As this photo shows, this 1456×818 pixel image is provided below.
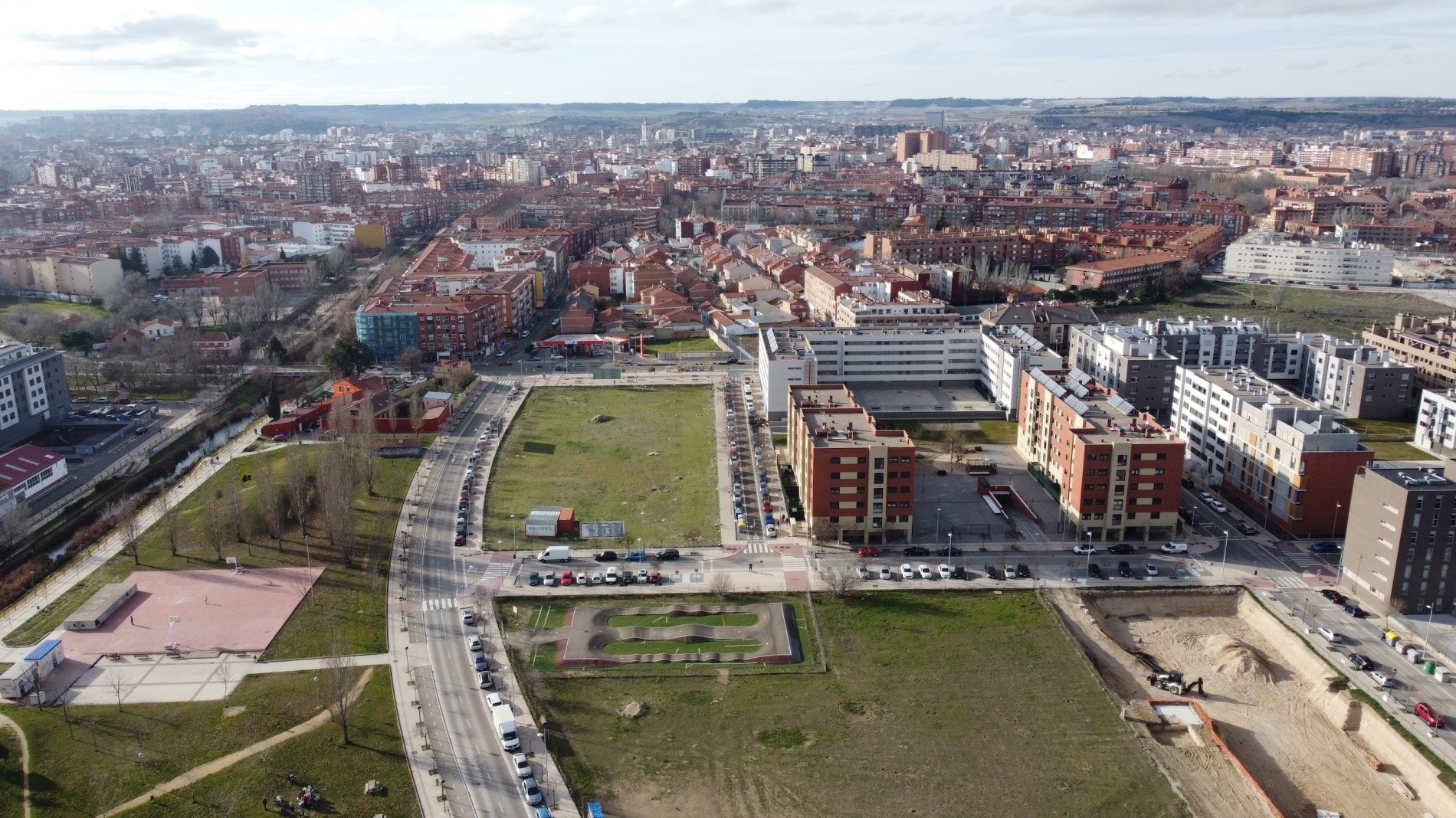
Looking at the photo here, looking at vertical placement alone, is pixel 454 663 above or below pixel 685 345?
below

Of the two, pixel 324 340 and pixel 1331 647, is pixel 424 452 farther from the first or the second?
pixel 1331 647

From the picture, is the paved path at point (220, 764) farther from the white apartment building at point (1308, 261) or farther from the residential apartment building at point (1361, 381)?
the white apartment building at point (1308, 261)

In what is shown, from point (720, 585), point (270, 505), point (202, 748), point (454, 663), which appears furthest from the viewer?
point (270, 505)

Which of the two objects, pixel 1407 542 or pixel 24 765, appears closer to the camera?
pixel 24 765

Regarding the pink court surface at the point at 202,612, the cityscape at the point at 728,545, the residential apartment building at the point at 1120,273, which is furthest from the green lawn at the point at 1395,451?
the pink court surface at the point at 202,612

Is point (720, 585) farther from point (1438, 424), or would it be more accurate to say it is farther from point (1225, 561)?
point (1438, 424)

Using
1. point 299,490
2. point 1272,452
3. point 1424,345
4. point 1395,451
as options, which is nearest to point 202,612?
point 299,490

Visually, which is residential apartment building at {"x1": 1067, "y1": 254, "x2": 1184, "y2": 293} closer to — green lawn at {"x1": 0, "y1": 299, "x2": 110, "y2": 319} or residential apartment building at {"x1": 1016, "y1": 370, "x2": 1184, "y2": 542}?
residential apartment building at {"x1": 1016, "y1": 370, "x2": 1184, "y2": 542}
